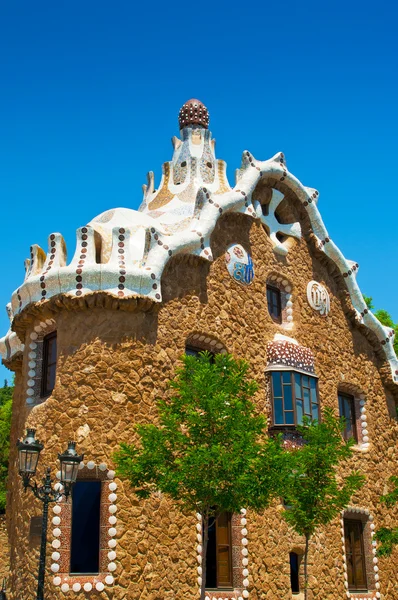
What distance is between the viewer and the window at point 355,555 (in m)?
14.8

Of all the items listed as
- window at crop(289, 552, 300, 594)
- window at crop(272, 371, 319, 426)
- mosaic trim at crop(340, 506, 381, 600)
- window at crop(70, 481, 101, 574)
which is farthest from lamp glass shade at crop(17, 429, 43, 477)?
mosaic trim at crop(340, 506, 381, 600)

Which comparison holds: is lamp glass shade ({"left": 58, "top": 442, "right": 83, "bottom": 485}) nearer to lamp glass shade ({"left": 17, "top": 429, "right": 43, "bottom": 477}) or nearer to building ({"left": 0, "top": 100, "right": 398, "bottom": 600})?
lamp glass shade ({"left": 17, "top": 429, "right": 43, "bottom": 477})

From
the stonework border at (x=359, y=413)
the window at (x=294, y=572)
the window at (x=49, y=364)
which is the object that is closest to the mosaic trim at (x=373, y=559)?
the window at (x=294, y=572)

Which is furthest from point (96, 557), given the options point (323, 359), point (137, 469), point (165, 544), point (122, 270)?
point (323, 359)

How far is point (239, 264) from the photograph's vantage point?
1438 cm

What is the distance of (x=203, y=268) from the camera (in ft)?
44.4

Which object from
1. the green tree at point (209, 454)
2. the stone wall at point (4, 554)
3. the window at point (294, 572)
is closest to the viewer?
the green tree at point (209, 454)

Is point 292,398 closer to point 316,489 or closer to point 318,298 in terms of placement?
point 316,489

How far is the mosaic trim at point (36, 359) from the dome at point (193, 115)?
23.0 feet

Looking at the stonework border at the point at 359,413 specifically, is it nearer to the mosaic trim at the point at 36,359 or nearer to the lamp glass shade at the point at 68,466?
the mosaic trim at the point at 36,359

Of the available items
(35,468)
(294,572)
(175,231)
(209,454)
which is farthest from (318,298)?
(35,468)

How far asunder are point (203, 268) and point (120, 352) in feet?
8.81

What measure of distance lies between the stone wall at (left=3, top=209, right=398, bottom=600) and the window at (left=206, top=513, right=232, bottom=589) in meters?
0.39

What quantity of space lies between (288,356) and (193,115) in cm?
665
